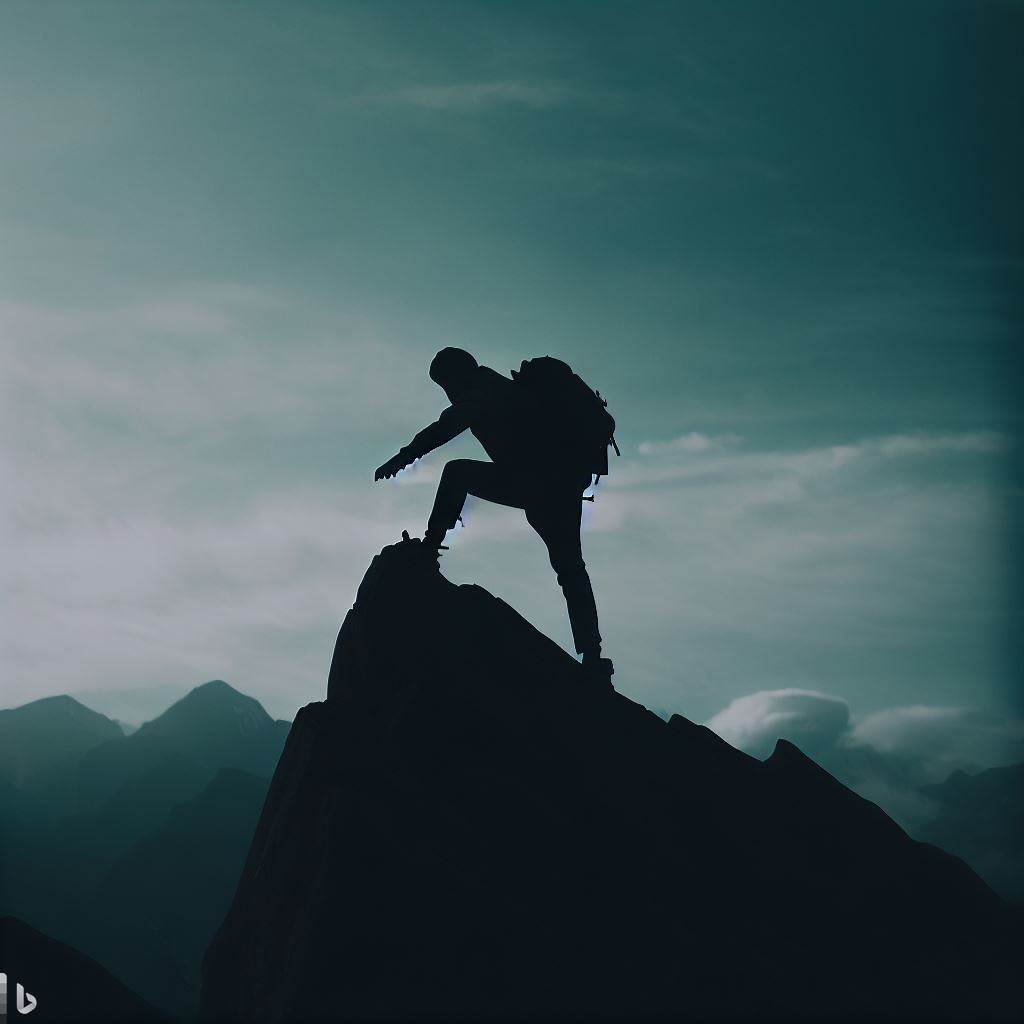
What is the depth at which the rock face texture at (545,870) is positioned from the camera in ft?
22.9

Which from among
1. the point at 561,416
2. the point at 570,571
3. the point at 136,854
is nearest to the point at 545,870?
the point at 570,571

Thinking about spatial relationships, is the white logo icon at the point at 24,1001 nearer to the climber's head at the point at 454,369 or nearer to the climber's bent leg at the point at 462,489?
the climber's bent leg at the point at 462,489

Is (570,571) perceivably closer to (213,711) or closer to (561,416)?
(561,416)

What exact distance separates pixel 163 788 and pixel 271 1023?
137 m

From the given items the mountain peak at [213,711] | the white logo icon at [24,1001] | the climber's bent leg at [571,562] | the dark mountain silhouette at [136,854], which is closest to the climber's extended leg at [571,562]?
the climber's bent leg at [571,562]

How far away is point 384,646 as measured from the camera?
9.86m

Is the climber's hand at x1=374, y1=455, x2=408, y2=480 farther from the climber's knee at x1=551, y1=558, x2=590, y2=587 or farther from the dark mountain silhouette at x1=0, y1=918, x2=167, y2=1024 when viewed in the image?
the dark mountain silhouette at x1=0, y1=918, x2=167, y2=1024

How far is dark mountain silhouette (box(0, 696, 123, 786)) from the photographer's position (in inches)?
5778

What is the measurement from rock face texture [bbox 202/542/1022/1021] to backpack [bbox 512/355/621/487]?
2.23 meters

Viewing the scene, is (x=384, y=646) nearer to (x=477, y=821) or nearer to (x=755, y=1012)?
(x=477, y=821)

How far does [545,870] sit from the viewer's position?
765 cm

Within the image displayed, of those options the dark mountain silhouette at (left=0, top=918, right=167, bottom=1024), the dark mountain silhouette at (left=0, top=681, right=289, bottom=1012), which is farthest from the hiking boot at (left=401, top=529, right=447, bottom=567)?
the dark mountain silhouette at (left=0, top=681, right=289, bottom=1012)

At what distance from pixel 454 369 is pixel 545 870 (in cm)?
650

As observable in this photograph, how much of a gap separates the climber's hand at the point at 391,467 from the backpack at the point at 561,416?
67.5 inches
